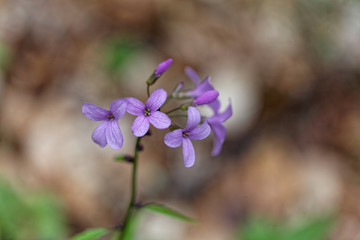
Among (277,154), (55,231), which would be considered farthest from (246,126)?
(55,231)

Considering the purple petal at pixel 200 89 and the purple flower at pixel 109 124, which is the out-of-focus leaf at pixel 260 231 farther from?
the purple flower at pixel 109 124

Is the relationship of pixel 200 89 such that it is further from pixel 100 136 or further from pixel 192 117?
pixel 100 136

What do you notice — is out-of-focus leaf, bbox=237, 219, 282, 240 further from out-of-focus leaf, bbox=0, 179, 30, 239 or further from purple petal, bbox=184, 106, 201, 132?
out-of-focus leaf, bbox=0, 179, 30, 239

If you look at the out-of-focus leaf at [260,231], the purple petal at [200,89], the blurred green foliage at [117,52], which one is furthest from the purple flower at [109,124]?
the blurred green foliage at [117,52]

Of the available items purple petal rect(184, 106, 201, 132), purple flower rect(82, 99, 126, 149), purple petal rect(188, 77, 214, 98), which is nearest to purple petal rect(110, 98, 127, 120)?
purple flower rect(82, 99, 126, 149)

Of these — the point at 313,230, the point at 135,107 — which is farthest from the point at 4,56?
the point at 313,230

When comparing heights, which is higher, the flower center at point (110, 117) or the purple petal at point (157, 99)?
the purple petal at point (157, 99)

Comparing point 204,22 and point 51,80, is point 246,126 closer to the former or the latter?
point 204,22
